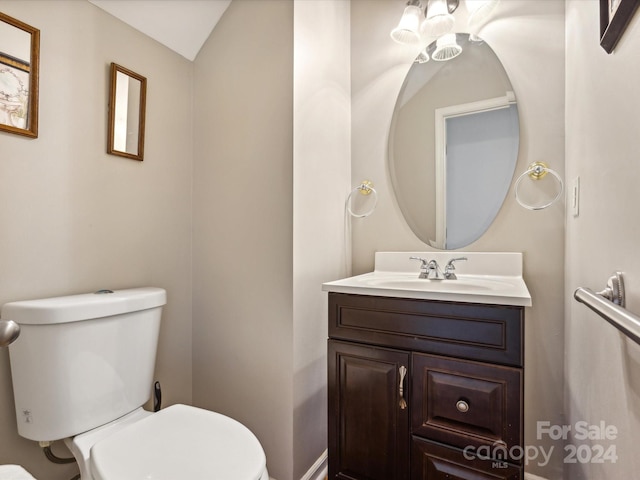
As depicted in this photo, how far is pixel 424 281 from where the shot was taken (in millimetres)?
1398

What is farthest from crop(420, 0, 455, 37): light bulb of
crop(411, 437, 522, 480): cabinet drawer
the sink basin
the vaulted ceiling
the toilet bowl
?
the toilet bowl

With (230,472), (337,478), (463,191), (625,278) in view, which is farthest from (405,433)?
(463,191)

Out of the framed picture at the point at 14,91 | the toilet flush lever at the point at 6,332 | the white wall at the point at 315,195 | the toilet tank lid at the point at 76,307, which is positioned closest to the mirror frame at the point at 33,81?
the framed picture at the point at 14,91

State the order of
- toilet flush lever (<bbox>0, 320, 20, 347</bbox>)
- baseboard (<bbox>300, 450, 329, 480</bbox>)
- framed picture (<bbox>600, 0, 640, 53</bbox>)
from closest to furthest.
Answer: framed picture (<bbox>600, 0, 640, 53</bbox>) < toilet flush lever (<bbox>0, 320, 20, 347</bbox>) < baseboard (<bbox>300, 450, 329, 480</bbox>)

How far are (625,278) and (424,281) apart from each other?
82cm

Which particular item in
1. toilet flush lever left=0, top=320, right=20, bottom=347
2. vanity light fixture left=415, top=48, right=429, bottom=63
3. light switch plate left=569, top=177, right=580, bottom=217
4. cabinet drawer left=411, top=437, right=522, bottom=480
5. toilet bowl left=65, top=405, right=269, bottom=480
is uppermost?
vanity light fixture left=415, top=48, right=429, bottom=63

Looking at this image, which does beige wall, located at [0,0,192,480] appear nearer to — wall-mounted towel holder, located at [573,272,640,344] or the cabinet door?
the cabinet door

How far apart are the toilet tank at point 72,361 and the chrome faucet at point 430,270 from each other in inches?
43.2

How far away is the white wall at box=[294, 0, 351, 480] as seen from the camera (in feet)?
4.41

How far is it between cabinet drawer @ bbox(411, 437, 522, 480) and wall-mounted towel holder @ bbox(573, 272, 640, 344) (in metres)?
0.56

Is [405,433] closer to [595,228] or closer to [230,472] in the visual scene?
[230,472]

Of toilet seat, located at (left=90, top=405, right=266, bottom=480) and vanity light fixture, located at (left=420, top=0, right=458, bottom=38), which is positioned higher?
vanity light fixture, located at (left=420, top=0, right=458, bottom=38)

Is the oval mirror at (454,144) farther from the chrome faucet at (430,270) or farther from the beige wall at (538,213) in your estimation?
the chrome faucet at (430,270)

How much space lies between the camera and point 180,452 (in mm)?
887
